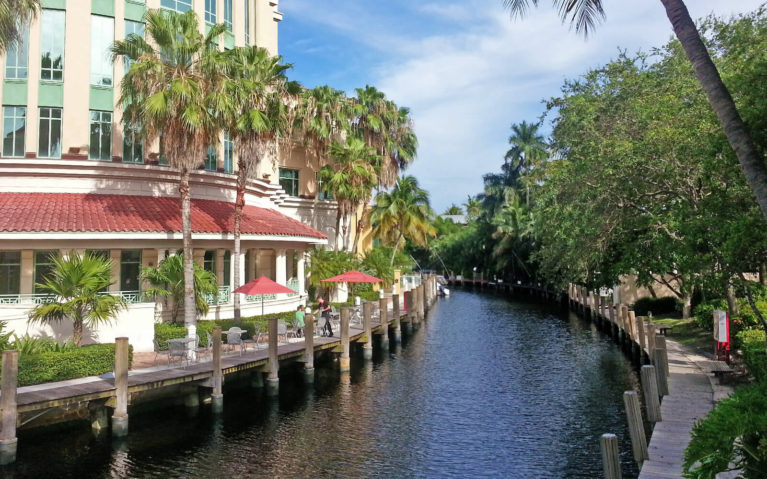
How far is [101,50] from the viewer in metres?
29.6

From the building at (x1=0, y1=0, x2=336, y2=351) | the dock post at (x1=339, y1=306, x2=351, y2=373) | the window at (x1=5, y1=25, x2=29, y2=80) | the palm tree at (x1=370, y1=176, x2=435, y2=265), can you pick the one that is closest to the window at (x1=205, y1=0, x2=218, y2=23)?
the building at (x1=0, y1=0, x2=336, y2=351)

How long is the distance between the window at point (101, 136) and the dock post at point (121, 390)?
1537 centimetres

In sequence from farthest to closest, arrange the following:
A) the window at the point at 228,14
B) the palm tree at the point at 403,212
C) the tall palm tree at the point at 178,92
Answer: the palm tree at the point at 403,212 → the window at the point at 228,14 → the tall palm tree at the point at 178,92

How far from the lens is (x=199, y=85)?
22.7 meters

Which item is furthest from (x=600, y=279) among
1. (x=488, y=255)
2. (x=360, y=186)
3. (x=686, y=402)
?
(x=488, y=255)

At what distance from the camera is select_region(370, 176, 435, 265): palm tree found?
178 feet

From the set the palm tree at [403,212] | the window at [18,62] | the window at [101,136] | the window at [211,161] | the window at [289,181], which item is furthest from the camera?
the palm tree at [403,212]

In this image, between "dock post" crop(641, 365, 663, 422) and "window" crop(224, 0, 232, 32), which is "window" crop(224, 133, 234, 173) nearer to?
"window" crop(224, 0, 232, 32)

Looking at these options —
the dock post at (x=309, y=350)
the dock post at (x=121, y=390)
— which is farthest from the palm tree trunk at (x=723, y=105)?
the dock post at (x=309, y=350)

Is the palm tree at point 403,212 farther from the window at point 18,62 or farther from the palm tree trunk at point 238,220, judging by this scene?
the window at point 18,62

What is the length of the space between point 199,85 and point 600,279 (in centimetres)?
2649

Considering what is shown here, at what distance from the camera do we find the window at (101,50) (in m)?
29.4

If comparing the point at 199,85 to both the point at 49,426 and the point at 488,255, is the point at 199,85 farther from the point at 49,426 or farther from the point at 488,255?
the point at 488,255

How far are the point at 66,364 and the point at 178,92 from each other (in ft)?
30.9
